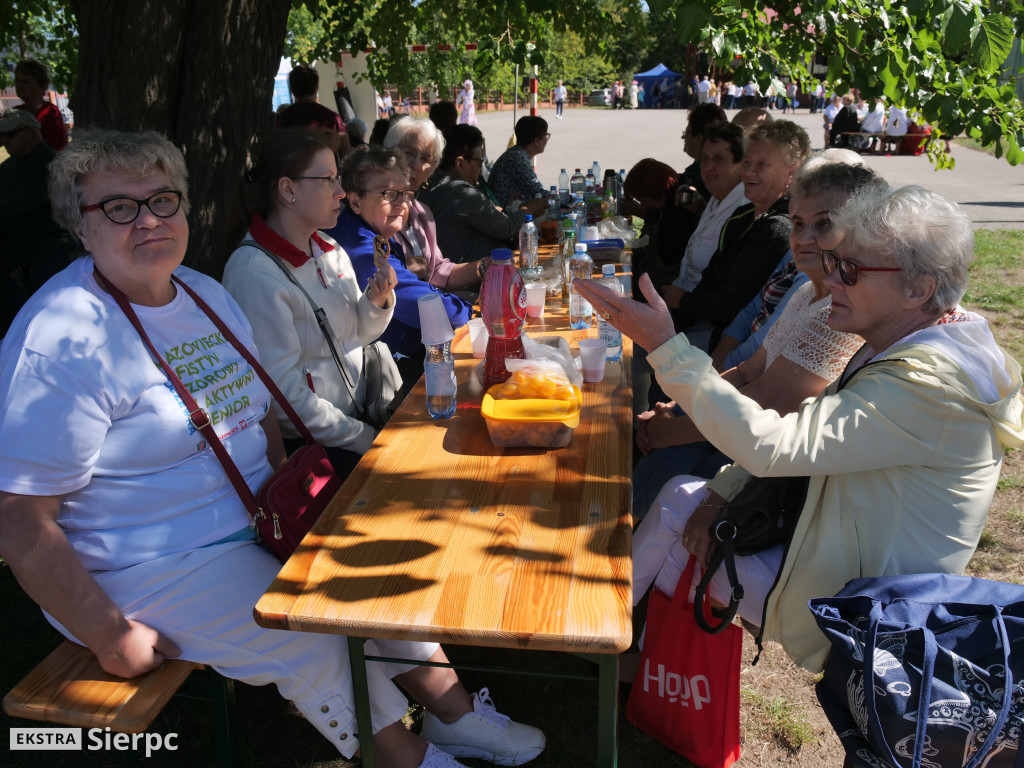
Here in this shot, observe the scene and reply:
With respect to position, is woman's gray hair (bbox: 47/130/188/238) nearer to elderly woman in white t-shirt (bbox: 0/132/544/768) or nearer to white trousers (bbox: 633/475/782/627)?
elderly woman in white t-shirt (bbox: 0/132/544/768)

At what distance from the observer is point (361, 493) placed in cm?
197

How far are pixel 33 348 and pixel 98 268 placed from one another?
0.32m

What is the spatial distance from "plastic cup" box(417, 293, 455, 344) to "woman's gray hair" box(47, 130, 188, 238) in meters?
0.89

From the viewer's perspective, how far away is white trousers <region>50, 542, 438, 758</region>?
73.2 inches

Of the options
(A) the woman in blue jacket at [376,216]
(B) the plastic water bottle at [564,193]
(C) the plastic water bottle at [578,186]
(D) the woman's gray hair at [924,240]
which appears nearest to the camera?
(D) the woman's gray hair at [924,240]

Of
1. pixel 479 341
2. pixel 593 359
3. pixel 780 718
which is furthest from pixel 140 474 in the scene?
pixel 780 718

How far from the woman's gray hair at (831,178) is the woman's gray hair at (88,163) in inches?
80.1

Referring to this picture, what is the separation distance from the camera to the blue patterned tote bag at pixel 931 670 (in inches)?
57.2

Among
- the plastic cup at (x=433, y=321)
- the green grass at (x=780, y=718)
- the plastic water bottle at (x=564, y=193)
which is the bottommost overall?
the green grass at (x=780, y=718)

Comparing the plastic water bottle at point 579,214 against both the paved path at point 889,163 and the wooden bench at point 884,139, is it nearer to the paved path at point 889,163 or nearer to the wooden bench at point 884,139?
the paved path at point 889,163

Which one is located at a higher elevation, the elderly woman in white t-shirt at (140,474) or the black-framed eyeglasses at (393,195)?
the black-framed eyeglasses at (393,195)

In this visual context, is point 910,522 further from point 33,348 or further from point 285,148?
point 285,148

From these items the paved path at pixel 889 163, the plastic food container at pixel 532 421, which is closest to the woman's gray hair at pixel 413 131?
the plastic food container at pixel 532 421

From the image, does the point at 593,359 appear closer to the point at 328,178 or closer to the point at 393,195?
the point at 328,178
